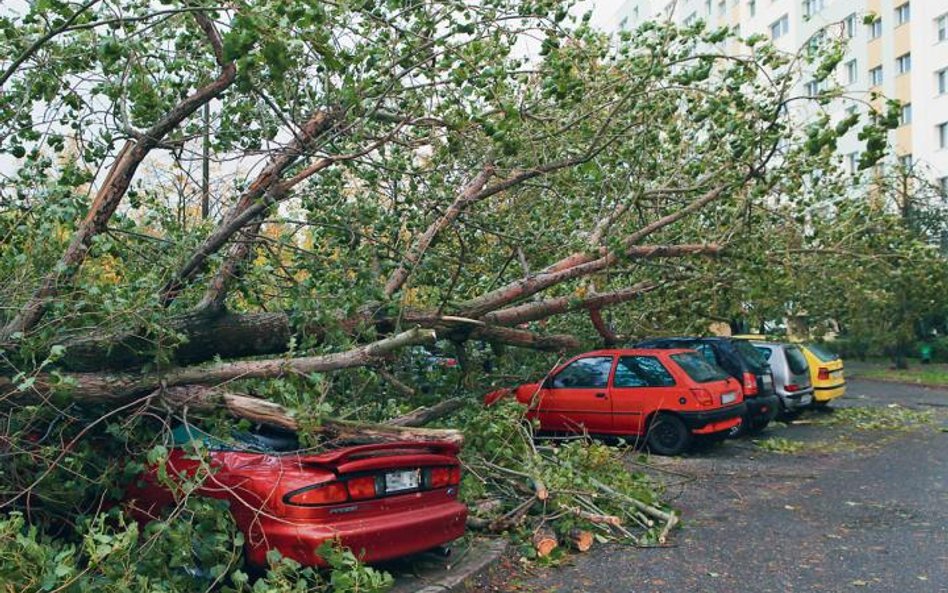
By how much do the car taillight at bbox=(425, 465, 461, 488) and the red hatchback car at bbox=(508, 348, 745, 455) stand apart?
5.24 meters

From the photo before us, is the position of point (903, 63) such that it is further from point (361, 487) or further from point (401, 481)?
point (361, 487)

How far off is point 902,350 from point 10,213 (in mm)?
30029

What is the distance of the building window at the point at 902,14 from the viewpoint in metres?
39.7

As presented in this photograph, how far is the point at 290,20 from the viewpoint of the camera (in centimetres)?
470

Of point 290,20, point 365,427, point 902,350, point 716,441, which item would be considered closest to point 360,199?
point 365,427

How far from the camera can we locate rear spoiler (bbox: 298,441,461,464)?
5.32m

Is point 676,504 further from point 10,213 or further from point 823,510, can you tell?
point 10,213

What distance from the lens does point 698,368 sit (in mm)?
12062

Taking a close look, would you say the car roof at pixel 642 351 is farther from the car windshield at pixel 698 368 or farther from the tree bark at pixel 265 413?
the tree bark at pixel 265 413

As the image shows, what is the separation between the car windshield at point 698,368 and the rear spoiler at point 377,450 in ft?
20.9

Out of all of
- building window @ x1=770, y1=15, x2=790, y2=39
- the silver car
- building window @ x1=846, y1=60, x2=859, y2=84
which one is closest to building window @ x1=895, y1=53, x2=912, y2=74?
building window @ x1=846, y1=60, x2=859, y2=84

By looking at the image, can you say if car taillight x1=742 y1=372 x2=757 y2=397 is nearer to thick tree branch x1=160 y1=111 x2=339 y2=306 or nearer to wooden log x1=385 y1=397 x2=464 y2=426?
wooden log x1=385 y1=397 x2=464 y2=426

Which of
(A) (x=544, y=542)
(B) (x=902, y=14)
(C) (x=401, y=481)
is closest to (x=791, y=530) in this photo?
(A) (x=544, y=542)

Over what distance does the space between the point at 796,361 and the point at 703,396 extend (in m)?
4.63
